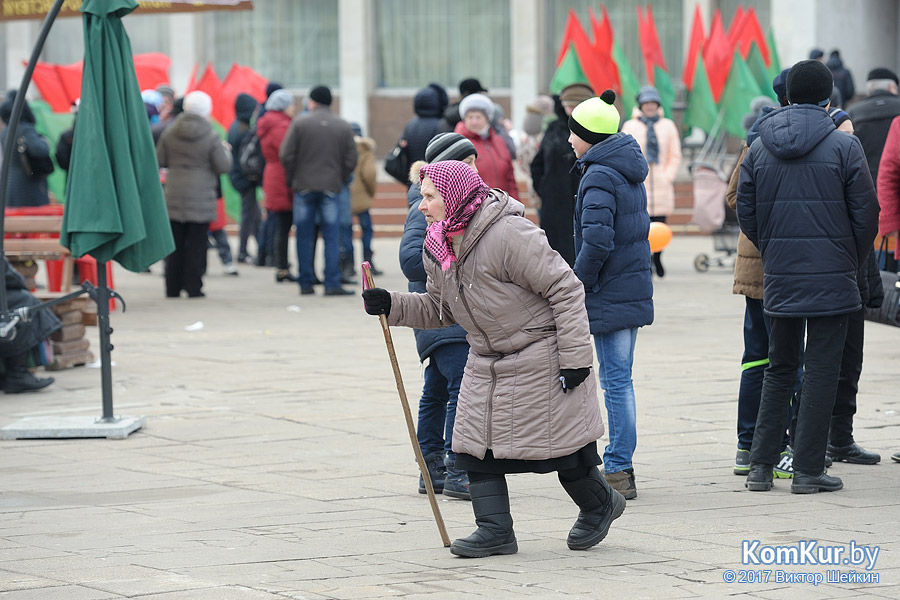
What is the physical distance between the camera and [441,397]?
7.00 meters

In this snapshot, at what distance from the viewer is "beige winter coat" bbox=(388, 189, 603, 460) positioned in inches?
215

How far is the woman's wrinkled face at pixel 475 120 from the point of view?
11.6 m

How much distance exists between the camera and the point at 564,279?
17.9 feet

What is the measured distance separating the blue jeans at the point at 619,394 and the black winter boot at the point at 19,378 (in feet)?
16.0

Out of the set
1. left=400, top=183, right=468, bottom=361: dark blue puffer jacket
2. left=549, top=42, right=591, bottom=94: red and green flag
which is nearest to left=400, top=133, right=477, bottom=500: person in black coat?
left=400, top=183, right=468, bottom=361: dark blue puffer jacket

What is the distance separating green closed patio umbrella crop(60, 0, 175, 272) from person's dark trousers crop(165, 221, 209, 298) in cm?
635

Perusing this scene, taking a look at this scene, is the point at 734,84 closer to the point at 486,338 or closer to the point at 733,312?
the point at 733,312

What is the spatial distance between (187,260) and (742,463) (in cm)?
943

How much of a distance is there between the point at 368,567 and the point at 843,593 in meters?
1.68

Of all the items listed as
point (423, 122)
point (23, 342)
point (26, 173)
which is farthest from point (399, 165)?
point (23, 342)

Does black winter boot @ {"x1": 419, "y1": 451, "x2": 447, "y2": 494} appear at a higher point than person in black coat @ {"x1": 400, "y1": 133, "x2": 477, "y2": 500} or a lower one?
lower

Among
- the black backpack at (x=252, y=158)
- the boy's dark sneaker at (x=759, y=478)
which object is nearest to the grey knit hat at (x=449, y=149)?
the boy's dark sneaker at (x=759, y=478)

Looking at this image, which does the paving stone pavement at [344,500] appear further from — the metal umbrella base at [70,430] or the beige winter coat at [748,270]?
A: the beige winter coat at [748,270]

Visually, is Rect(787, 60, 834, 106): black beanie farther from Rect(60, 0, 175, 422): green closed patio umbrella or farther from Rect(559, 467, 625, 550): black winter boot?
Rect(60, 0, 175, 422): green closed patio umbrella
